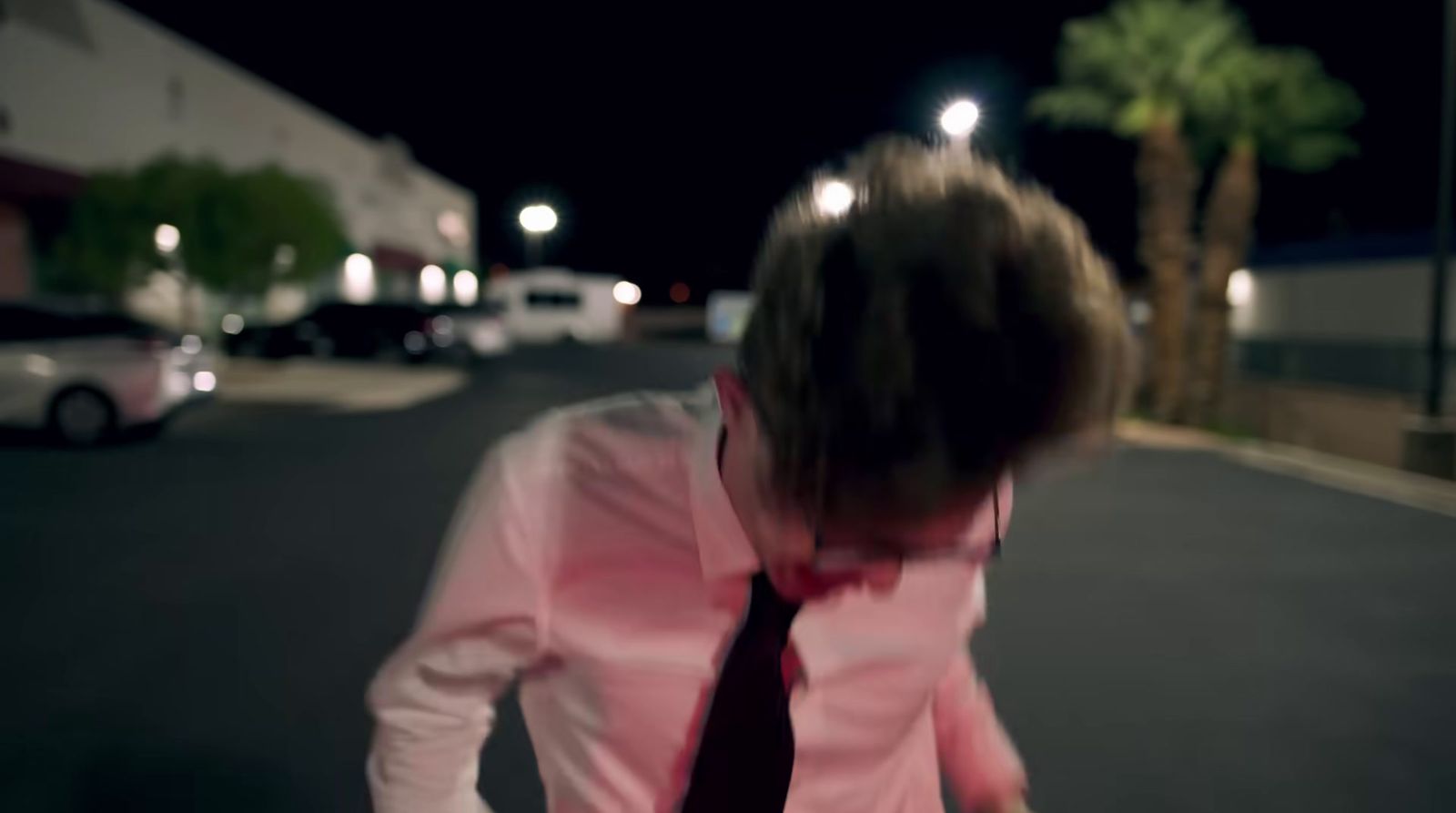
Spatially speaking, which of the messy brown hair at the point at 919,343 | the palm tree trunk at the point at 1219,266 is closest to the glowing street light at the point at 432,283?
the palm tree trunk at the point at 1219,266

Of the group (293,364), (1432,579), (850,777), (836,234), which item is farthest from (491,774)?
(293,364)

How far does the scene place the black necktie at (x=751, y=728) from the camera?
4.21 ft

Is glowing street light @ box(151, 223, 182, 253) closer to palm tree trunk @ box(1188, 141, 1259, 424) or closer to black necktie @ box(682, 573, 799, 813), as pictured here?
palm tree trunk @ box(1188, 141, 1259, 424)

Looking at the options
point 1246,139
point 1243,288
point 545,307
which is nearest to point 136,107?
point 1246,139

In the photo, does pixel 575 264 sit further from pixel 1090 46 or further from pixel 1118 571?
pixel 1118 571

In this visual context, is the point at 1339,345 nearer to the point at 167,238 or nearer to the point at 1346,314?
the point at 1346,314

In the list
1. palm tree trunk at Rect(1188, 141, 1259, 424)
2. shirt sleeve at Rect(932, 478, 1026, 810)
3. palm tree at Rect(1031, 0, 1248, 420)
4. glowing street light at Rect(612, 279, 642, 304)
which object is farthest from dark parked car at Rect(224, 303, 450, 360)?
shirt sleeve at Rect(932, 478, 1026, 810)

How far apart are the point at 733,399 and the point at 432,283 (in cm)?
6809

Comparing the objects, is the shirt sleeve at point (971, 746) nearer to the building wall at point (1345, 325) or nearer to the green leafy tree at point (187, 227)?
the building wall at point (1345, 325)

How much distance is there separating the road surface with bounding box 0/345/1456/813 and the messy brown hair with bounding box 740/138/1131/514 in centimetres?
15

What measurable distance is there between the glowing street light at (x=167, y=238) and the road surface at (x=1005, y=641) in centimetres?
1540

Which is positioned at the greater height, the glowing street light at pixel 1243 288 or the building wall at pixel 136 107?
the building wall at pixel 136 107

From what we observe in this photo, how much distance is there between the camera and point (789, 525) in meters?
1.20

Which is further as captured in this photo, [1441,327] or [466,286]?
[466,286]
